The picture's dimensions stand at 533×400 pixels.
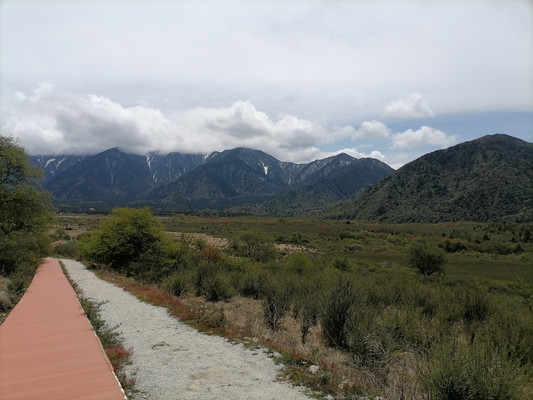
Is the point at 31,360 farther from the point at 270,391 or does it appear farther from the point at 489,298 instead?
the point at 489,298

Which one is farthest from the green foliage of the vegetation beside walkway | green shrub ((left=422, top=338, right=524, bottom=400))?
green shrub ((left=422, top=338, right=524, bottom=400))

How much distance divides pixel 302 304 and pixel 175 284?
8.08 m

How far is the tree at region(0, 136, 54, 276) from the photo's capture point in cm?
2170

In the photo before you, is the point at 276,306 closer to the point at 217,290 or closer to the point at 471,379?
the point at 217,290

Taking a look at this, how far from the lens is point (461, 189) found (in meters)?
163

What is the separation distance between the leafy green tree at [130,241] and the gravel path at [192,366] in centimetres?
1650

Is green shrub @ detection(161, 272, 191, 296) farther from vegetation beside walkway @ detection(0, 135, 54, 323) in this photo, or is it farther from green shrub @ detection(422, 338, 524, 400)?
green shrub @ detection(422, 338, 524, 400)

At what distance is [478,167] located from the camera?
174500 mm

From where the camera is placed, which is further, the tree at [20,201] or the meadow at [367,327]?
the tree at [20,201]

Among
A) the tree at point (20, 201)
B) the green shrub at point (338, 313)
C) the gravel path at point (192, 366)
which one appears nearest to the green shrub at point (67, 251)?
the tree at point (20, 201)

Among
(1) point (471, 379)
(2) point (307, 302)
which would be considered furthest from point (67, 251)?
(1) point (471, 379)

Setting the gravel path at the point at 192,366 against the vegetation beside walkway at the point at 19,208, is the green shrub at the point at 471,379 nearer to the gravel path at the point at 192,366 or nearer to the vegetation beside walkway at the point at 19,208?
the gravel path at the point at 192,366

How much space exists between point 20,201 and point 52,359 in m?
20.8

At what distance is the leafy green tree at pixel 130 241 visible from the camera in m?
27.3
